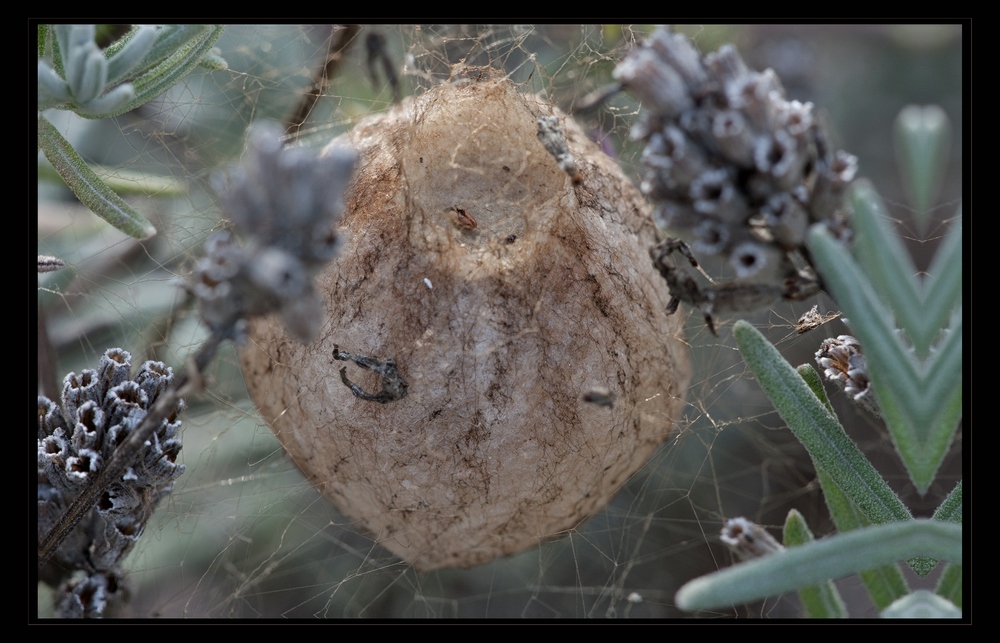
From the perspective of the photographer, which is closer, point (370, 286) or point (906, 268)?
point (906, 268)

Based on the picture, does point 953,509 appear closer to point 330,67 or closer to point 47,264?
point 47,264

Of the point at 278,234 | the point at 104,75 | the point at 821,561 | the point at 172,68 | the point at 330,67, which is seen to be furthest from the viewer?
the point at 330,67

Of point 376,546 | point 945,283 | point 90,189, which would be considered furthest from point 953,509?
point 90,189

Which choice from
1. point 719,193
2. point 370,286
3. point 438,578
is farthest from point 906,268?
point 438,578

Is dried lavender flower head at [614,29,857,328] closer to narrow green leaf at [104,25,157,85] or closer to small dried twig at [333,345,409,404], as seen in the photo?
small dried twig at [333,345,409,404]

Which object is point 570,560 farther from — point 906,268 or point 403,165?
point 906,268
